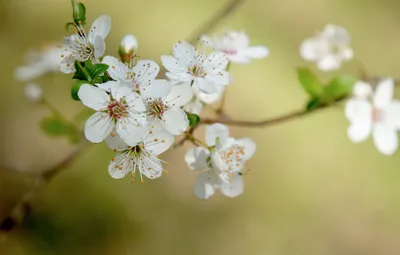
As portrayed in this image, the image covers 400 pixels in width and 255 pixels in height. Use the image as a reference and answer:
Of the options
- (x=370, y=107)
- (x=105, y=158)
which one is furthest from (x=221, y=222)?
(x=370, y=107)

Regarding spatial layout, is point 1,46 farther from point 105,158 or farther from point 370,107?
point 370,107

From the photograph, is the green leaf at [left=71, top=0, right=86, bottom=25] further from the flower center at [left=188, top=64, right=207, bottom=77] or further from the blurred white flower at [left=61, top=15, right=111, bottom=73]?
the flower center at [left=188, top=64, right=207, bottom=77]

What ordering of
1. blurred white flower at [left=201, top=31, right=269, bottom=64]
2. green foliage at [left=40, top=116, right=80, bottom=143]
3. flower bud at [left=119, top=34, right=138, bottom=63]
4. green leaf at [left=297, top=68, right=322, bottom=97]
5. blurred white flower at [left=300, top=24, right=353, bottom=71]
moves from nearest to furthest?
flower bud at [left=119, top=34, right=138, bottom=63]
blurred white flower at [left=201, top=31, right=269, bottom=64]
green leaf at [left=297, top=68, right=322, bottom=97]
green foliage at [left=40, top=116, right=80, bottom=143]
blurred white flower at [left=300, top=24, right=353, bottom=71]

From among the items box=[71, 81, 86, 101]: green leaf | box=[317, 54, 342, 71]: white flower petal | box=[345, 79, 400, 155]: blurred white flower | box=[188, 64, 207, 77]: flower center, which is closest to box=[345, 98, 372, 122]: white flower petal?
box=[345, 79, 400, 155]: blurred white flower

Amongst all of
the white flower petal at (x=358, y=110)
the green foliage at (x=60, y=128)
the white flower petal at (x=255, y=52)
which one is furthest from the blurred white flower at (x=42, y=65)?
the white flower petal at (x=358, y=110)

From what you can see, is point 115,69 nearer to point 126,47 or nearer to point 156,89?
point 156,89
